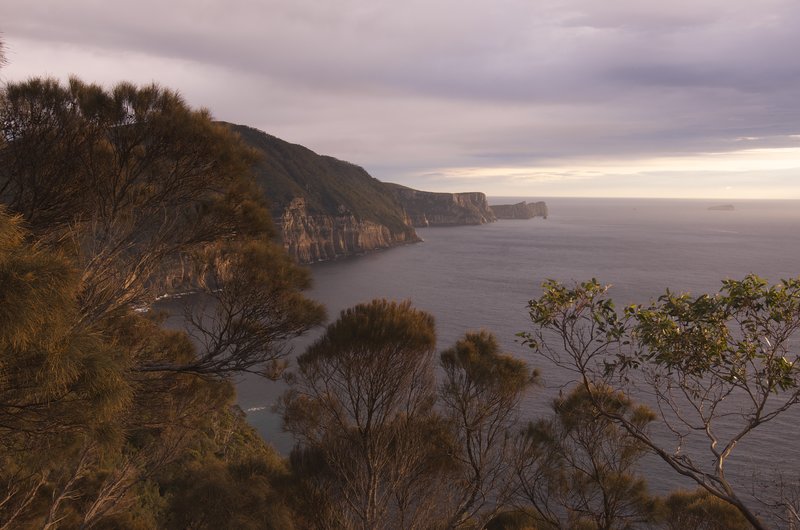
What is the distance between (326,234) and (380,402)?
340 ft

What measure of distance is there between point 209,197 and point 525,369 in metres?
7.97

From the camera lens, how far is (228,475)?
14219 mm

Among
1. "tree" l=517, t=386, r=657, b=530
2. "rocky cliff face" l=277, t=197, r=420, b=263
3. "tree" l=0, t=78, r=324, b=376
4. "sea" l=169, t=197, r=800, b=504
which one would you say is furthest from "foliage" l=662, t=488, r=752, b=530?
"rocky cliff face" l=277, t=197, r=420, b=263

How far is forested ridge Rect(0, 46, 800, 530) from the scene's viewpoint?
397 cm

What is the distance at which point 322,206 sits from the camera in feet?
397

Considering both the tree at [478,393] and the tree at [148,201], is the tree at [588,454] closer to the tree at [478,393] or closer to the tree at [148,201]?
the tree at [478,393]

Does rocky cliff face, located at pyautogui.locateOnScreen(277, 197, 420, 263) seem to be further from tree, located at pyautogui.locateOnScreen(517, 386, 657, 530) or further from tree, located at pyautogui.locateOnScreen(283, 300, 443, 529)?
tree, located at pyautogui.locateOnScreen(283, 300, 443, 529)

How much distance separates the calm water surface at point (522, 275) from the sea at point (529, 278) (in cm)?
14

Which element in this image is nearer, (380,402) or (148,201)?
(148,201)

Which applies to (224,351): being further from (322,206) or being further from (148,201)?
(322,206)

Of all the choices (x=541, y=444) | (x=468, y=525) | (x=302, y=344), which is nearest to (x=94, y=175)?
(x=468, y=525)

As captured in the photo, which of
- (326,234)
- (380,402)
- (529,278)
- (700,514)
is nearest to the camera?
(380,402)

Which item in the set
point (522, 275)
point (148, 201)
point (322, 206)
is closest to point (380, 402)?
point (148, 201)

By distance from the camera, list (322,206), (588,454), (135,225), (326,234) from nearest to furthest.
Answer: (135,225)
(588,454)
(326,234)
(322,206)
